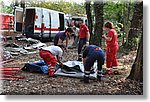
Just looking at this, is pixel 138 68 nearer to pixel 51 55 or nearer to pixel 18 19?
pixel 51 55

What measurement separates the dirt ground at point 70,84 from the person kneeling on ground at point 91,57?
0.07 metres

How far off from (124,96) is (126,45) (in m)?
0.44

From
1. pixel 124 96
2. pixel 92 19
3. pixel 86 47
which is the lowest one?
pixel 124 96

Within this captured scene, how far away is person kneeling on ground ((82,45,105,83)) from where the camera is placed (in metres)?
3.17

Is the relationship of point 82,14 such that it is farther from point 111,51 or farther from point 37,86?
point 37,86

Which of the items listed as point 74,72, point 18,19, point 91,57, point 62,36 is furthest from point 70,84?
point 18,19

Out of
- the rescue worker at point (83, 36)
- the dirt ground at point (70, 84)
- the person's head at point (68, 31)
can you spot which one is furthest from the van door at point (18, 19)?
the rescue worker at point (83, 36)

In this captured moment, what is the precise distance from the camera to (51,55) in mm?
3332

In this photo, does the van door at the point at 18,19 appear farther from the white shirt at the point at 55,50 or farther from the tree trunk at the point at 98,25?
the tree trunk at the point at 98,25

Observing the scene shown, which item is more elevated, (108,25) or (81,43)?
(108,25)

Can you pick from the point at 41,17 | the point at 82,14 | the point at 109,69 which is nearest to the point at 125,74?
the point at 109,69

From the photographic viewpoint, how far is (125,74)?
125 inches

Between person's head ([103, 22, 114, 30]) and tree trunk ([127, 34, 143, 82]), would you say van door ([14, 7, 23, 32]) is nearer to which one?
person's head ([103, 22, 114, 30])

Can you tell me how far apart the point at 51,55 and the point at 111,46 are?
1.87 ft
